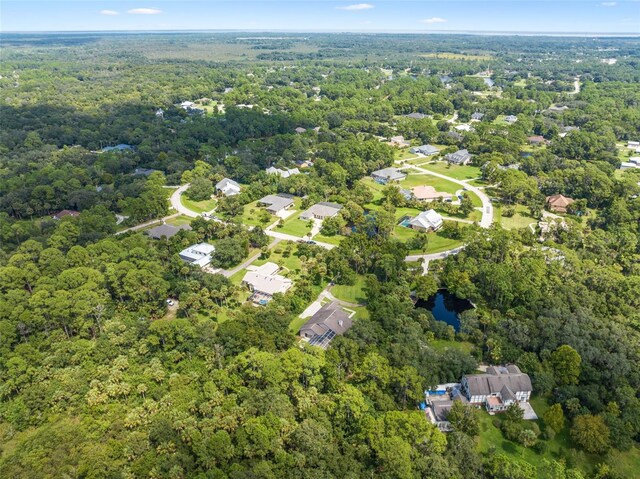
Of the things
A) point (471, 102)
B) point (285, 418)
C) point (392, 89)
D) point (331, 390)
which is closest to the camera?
point (285, 418)

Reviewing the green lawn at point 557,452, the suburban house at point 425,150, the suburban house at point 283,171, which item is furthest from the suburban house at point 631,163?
the green lawn at point 557,452

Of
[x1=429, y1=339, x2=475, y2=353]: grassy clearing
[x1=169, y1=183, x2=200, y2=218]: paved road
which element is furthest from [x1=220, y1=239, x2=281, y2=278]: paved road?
[x1=429, y1=339, x2=475, y2=353]: grassy clearing

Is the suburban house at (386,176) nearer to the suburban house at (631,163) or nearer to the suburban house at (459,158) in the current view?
the suburban house at (459,158)

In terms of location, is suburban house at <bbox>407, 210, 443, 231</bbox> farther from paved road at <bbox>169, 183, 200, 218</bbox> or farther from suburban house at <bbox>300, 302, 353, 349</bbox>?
paved road at <bbox>169, 183, 200, 218</bbox>

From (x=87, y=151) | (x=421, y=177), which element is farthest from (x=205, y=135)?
(x=421, y=177)

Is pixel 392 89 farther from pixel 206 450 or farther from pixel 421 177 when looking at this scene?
A: pixel 206 450

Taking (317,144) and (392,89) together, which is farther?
(392,89)

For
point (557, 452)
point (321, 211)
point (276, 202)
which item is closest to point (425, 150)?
point (321, 211)
